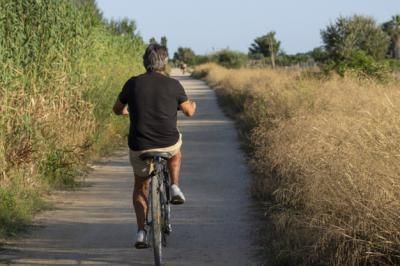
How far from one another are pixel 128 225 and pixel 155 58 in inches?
104

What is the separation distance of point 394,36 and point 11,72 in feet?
110

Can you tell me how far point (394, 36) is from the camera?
41156mm

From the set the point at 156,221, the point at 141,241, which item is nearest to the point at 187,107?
the point at 156,221

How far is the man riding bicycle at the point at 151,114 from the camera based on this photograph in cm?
724

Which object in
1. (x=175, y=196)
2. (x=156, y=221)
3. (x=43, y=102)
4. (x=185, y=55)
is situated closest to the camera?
(x=156, y=221)

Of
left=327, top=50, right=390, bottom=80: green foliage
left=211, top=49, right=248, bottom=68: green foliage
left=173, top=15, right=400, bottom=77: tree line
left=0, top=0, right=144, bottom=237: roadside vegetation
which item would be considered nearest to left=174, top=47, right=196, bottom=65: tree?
left=211, top=49, right=248, bottom=68: green foliage

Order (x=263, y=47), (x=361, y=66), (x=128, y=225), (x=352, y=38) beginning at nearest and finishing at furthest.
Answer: (x=128, y=225)
(x=361, y=66)
(x=352, y=38)
(x=263, y=47)

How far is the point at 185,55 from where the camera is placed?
126 metres

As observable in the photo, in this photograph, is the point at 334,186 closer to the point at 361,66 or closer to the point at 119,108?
the point at 119,108

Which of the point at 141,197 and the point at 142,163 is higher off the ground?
the point at 142,163

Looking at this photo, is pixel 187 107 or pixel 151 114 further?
pixel 187 107

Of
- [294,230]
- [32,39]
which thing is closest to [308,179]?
[294,230]

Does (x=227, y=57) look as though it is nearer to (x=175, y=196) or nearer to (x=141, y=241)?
(x=175, y=196)

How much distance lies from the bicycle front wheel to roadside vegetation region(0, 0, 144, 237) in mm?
2282
